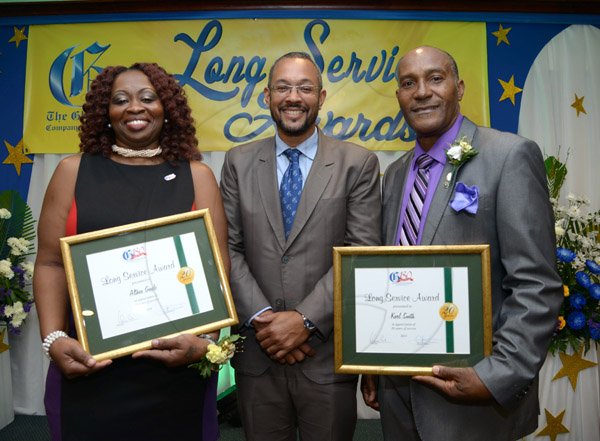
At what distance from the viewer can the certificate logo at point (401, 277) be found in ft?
6.05

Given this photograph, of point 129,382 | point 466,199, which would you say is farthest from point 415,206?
point 129,382

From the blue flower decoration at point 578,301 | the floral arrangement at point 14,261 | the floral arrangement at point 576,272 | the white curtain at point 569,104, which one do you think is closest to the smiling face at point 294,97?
the floral arrangement at point 576,272

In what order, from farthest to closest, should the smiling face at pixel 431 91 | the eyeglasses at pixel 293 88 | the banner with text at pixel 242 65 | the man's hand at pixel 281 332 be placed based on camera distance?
the banner with text at pixel 242 65 < the eyeglasses at pixel 293 88 < the man's hand at pixel 281 332 < the smiling face at pixel 431 91

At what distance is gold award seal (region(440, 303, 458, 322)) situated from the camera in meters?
1.82

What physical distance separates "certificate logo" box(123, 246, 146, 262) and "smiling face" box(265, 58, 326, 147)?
0.92 meters

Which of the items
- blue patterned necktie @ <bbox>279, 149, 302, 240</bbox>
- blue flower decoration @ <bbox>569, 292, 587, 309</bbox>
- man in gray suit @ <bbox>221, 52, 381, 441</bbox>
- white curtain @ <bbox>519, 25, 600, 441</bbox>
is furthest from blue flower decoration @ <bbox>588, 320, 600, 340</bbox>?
blue patterned necktie @ <bbox>279, 149, 302, 240</bbox>

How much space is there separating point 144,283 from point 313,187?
2.84 ft

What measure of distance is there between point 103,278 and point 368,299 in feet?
3.04

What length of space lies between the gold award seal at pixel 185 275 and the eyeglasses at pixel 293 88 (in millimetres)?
985

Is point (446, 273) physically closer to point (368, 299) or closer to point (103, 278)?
point (368, 299)

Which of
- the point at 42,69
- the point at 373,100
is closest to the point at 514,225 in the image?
the point at 373,100

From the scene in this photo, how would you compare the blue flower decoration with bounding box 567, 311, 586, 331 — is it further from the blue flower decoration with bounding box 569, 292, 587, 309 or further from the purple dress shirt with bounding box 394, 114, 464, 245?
the purple dress shirt with bounding box 394, 114, 464, 245

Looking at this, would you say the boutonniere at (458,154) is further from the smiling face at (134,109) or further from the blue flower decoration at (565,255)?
the blue flower decoration at (565,255)

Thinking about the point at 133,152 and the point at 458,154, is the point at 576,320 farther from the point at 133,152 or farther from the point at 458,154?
the point at 133,152
